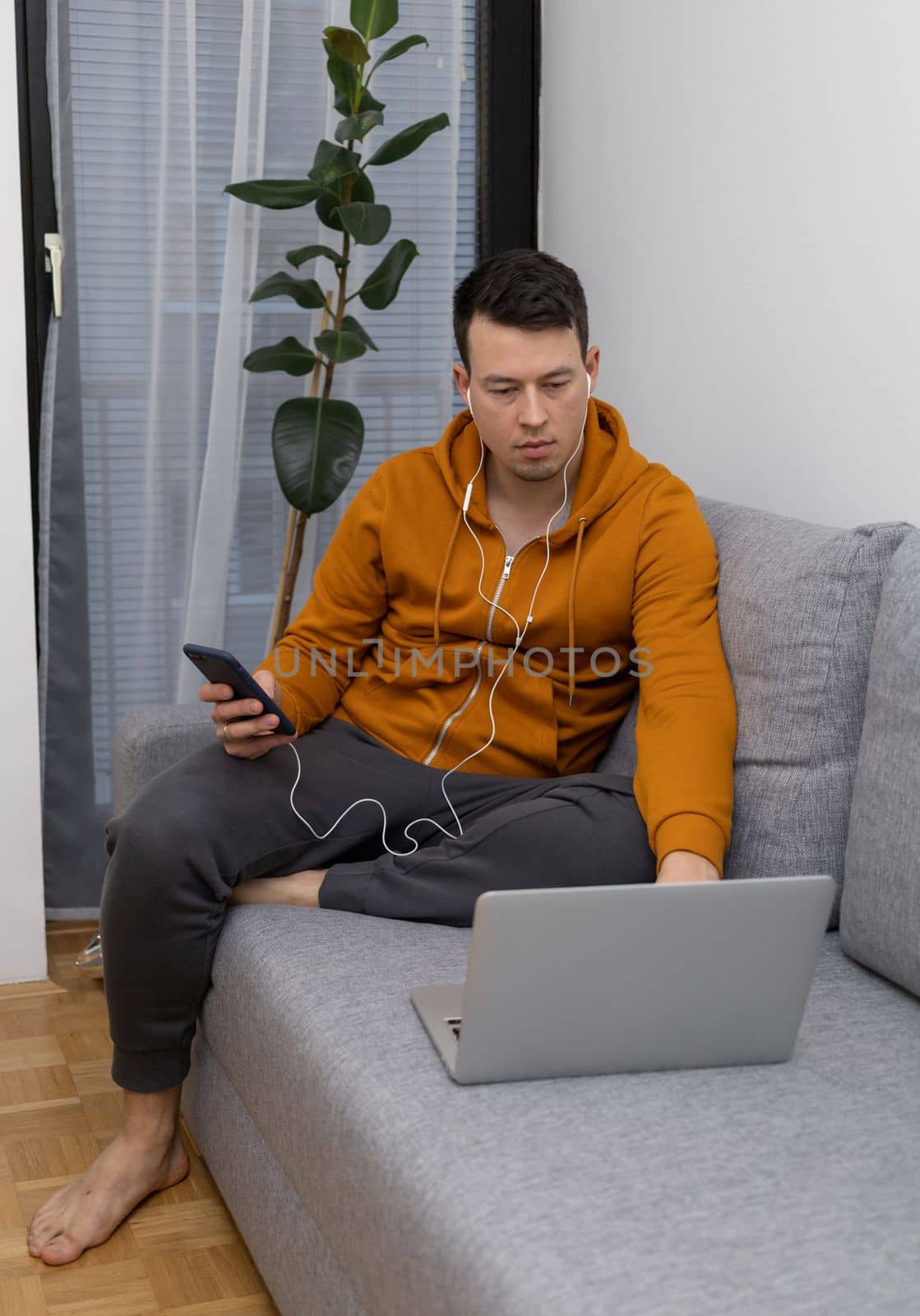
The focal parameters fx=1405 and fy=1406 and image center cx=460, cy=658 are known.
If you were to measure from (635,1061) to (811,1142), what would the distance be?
18 cm

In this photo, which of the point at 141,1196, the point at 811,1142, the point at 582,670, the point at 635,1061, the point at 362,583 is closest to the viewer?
the point at 811,1142

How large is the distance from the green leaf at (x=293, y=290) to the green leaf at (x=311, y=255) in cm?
3

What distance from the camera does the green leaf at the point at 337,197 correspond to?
8.16 ft

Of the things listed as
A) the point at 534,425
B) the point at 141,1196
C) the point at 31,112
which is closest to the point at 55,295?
the point at 31,112

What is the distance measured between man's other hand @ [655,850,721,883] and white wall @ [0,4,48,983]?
1.36 meters

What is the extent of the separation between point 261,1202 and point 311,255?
162cm

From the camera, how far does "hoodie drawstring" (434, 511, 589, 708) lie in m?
1.85

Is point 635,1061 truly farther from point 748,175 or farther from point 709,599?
point 748,175

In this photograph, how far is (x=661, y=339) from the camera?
2.43 meters

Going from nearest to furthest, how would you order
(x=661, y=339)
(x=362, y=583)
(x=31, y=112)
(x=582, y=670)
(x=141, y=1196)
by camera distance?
(x=141, y=1196) → (x=582, y=670) → (x=362, y=583) → (x=661, y=339) → (x=31, y=112)

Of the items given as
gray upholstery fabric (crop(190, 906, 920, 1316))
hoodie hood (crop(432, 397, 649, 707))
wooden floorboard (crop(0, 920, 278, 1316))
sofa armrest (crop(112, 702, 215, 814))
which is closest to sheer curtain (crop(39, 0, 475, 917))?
wooden floorboard (crop(0, 920, 278, 1316))

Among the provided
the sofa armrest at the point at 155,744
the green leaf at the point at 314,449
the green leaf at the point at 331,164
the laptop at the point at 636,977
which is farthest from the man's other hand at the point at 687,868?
the green leaf at the point at 331,164

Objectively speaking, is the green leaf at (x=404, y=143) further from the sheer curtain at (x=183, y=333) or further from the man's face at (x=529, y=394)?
the man's face at (x=529, y=394)

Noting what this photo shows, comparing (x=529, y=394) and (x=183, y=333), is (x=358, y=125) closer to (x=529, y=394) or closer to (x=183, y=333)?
(x=183, y=333)
